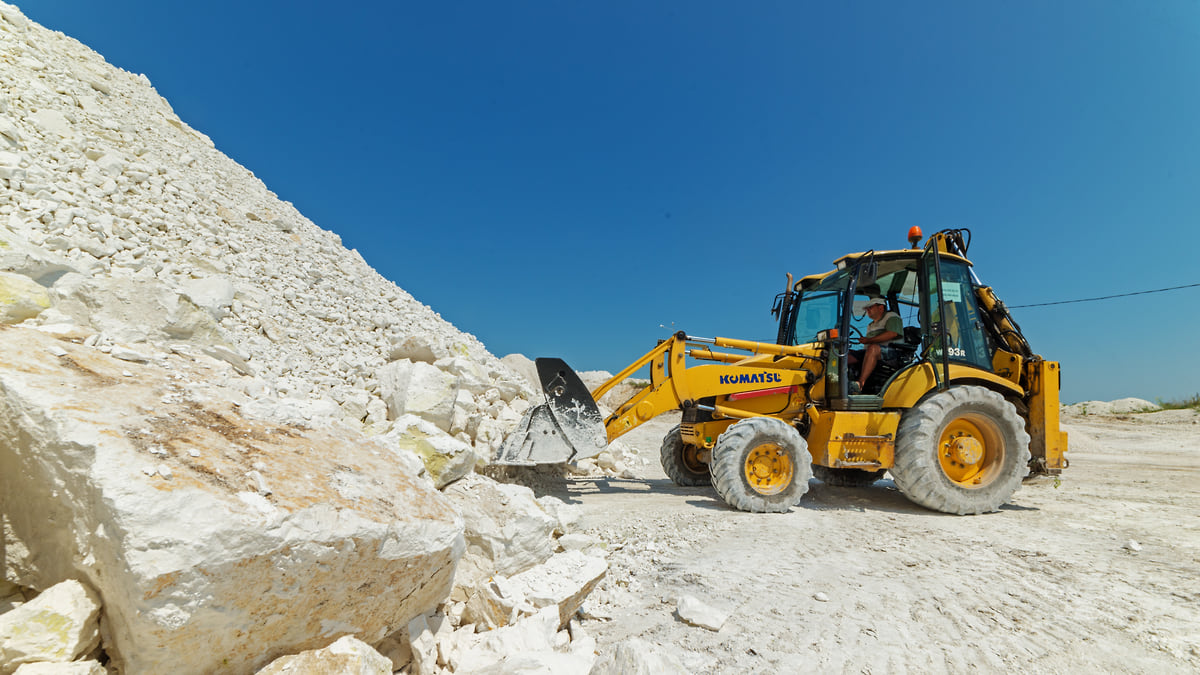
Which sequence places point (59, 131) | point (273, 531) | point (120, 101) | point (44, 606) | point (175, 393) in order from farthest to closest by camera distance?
point (120, 101) < point (59, 131) < point (175, 393) < point (273, 531) < point (44, 606)

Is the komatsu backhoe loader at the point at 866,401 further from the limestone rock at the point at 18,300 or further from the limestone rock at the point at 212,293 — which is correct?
the limestone rock at the point at 18,300

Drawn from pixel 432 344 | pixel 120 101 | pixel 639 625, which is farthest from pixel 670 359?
pixel 120 101

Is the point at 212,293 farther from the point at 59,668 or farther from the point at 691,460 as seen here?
the point at 691,460

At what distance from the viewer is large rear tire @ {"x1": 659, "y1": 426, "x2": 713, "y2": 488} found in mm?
7699

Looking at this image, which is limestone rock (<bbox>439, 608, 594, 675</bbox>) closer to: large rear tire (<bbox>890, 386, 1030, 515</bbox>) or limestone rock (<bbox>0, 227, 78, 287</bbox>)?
limestone rock (<bbox>0, 227, 78, 287</bbox>)

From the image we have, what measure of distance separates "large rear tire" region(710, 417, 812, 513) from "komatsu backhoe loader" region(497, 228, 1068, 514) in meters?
0.01

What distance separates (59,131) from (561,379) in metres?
7.45

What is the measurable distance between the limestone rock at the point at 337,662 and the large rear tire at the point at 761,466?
4.23m

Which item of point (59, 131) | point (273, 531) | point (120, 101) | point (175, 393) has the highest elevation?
point (120, 101)

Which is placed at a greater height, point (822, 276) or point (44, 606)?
point (822, 276)

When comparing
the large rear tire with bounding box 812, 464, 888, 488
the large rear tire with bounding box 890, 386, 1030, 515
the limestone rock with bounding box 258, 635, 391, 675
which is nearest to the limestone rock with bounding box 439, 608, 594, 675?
the limestone rock with bounding box 258, 635, 391, 675

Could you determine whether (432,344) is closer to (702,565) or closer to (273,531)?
(702,565)

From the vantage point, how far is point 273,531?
1871 millimetres

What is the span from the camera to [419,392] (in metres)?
5.70
